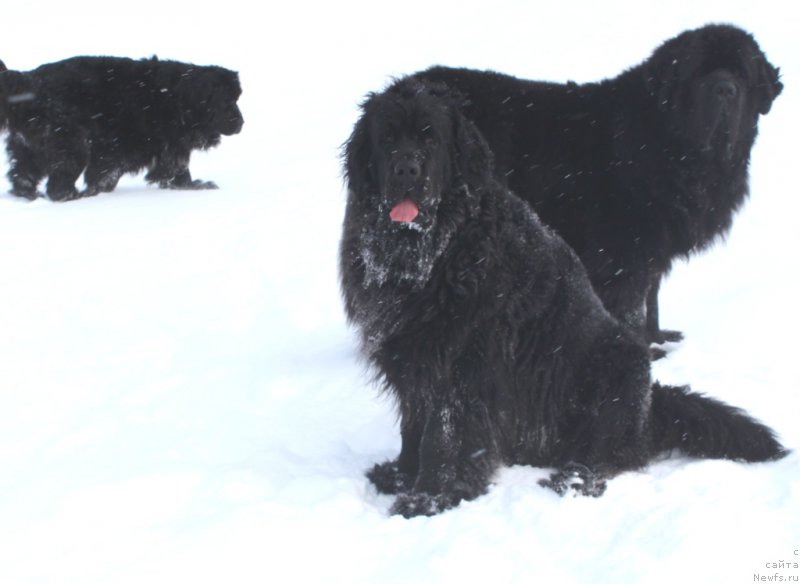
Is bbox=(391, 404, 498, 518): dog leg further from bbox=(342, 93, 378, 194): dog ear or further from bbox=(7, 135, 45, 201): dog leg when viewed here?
bbox=(7, 135, 45, 201): dog leg

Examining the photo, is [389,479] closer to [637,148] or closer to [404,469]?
[404,469]

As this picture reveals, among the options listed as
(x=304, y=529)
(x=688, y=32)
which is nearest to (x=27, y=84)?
(x=688, y=32)

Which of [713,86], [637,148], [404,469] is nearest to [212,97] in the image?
[637,148]

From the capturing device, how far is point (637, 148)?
5047 millimetres

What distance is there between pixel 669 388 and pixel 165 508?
2245 mm

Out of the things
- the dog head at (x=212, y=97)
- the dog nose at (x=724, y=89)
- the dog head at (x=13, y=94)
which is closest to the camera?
the dog nose at (x=724, y=89)

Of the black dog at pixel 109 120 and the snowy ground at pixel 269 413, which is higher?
the black dog at pixel 109 120

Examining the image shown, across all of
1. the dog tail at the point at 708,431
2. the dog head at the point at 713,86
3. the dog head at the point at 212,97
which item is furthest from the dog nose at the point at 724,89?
the dog head at the point at 212,97

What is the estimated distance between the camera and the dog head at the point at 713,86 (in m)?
4.77

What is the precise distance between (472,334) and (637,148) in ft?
7.02

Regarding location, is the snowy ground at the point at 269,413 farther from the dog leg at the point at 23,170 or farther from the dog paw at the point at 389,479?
the dog leg at the point at 23,170

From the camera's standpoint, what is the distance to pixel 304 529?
3.21 meters

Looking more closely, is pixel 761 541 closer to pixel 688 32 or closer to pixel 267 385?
pixel 267 385

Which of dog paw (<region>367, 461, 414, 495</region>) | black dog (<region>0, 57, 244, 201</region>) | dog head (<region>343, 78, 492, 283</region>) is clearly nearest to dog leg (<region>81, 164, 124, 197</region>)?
black dog (<region>0, 57, 244, 201</region>)
